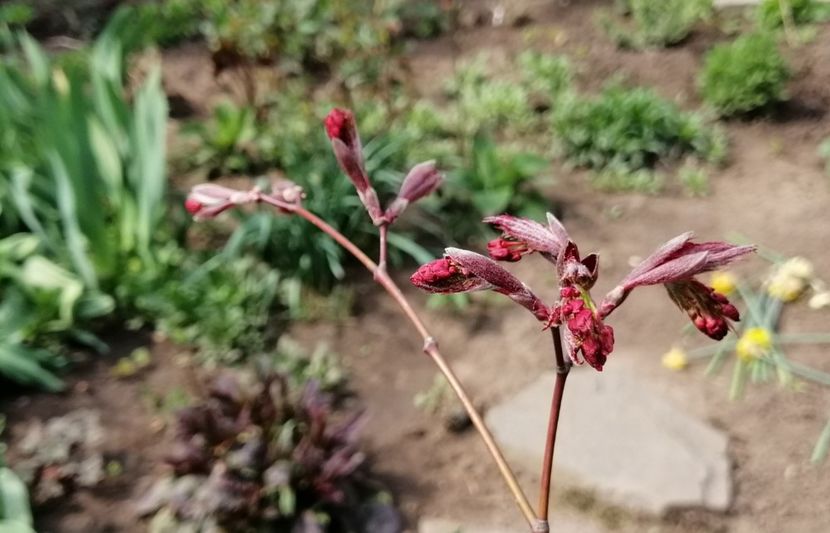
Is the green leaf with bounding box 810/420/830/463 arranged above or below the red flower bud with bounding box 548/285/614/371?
below

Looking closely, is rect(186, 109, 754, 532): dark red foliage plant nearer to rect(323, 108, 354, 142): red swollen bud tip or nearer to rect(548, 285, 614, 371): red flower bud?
rect(548, 285, 614, 371): red flower bud

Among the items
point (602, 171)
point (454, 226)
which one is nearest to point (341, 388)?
point (454, 226)

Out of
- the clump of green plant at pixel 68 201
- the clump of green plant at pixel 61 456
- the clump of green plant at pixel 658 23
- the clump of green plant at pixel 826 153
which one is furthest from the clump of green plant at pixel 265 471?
the clump of green plant at pixel 658 23

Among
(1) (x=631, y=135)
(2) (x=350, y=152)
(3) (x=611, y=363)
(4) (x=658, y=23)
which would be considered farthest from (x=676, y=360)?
(4) (x=658, y=23)

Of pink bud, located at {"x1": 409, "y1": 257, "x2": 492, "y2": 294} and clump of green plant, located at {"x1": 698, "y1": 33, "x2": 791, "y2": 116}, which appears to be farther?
clump of green plant, located at {"x1": 698, "y1": 33, "x2": 791, "y2": 116}

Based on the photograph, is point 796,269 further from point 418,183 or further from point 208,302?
point 418,183

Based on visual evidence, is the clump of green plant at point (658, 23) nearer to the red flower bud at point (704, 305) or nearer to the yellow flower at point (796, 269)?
the yellow flower at point (796, 269)

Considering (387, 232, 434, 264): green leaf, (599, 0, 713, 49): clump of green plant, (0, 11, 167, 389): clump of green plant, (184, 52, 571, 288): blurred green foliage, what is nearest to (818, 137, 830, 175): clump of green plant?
(599, 0, 713, 49): clump of green plant
